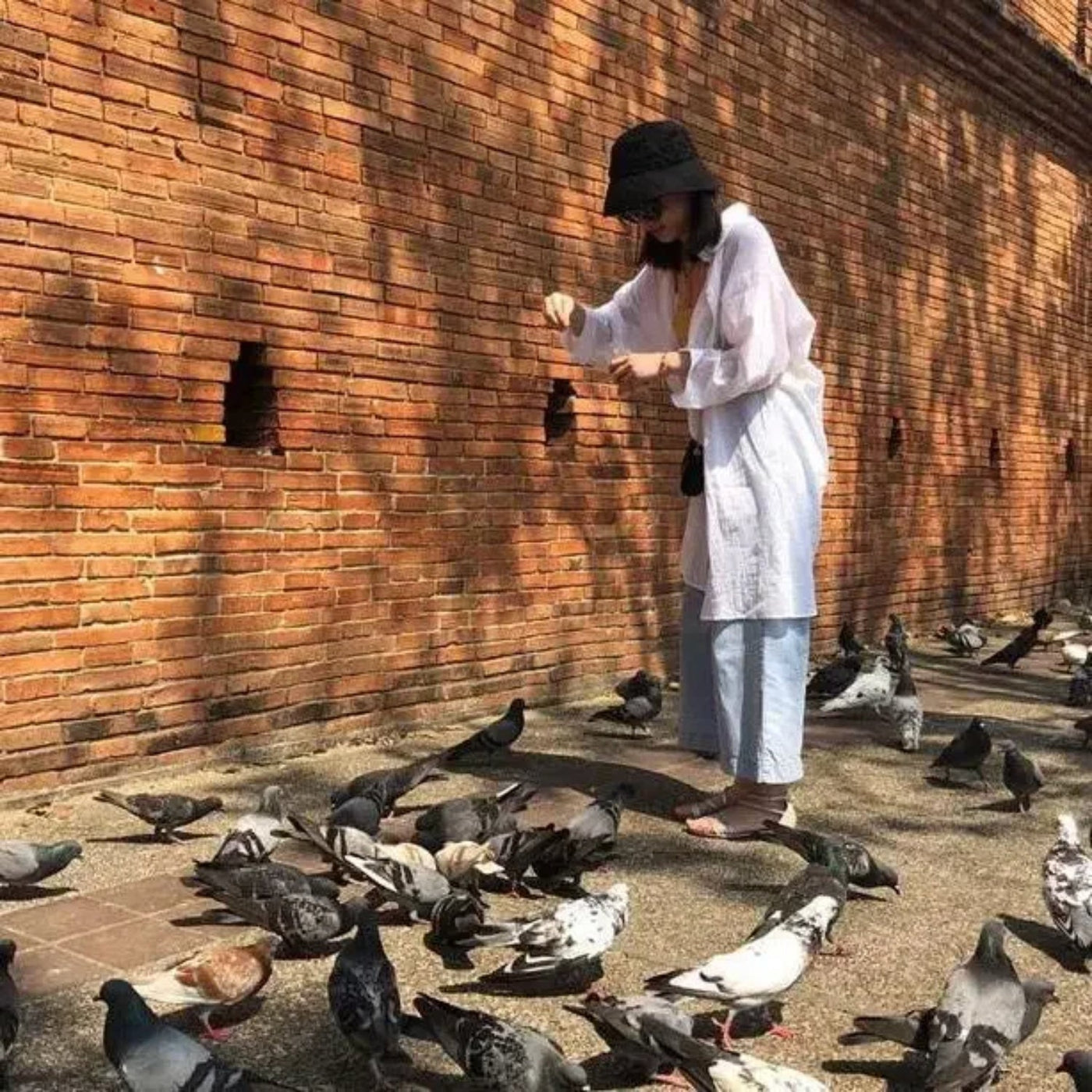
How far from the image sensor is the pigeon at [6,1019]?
3014mm

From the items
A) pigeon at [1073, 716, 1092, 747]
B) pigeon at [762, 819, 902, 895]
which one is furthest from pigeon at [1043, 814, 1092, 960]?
pigeon at [1073, 716, 1092, 747]

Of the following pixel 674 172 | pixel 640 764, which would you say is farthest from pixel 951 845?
pixel 674 172

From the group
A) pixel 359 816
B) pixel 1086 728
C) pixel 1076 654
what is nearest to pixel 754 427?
pixel 359 816

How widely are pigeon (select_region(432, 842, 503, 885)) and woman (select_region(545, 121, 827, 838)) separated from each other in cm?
113

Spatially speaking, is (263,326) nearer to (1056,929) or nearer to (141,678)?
(141,678)

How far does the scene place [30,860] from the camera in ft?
13.9

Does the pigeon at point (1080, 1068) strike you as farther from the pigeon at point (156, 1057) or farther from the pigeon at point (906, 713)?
the pigeon at point (906, 713)

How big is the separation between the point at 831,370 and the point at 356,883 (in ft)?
24.6

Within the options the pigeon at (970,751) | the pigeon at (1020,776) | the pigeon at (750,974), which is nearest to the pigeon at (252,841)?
the pigeon at (750,974)

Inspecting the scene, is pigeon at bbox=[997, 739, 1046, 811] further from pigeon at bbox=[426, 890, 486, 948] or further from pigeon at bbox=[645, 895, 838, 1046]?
pigeon at bbox=[426, 890, 486, 948]

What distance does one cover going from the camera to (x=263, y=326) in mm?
6285

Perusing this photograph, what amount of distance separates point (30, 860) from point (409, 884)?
1.22m

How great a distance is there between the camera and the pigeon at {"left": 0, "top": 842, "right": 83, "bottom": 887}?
4.21 m

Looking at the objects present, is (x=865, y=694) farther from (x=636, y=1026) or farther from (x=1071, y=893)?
(x=636, y=1026)
